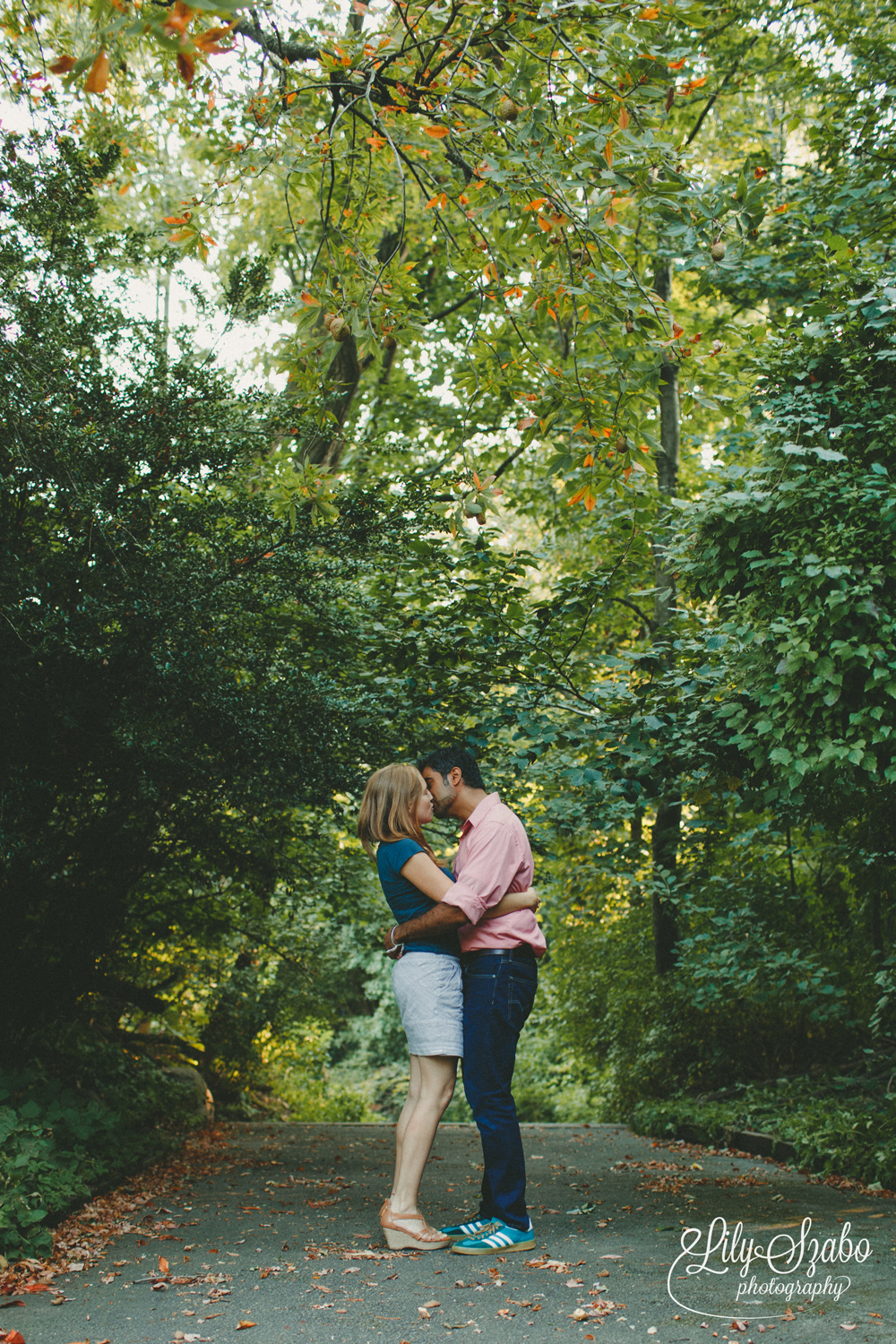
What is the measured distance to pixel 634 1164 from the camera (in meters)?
6.50

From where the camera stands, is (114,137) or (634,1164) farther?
(114,137)

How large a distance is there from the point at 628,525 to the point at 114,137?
20.0 ft

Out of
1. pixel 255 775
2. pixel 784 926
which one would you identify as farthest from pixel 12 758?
pixel 784 926

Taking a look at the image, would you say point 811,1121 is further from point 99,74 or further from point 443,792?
point 99,74

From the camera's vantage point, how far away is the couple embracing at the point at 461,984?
3.74m

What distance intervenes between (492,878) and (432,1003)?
0.58m

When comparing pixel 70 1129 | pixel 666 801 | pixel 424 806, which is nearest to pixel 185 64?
pixel 424 806

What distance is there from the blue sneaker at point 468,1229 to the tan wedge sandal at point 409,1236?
8 centimetres

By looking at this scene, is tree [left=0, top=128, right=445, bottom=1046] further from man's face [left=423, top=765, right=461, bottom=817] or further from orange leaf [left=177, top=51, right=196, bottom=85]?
orange leaf [left=177, top=51, right=196, bottom=85]

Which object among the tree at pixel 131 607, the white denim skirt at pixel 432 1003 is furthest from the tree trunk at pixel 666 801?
the white denim skirt at pixel 432 1003

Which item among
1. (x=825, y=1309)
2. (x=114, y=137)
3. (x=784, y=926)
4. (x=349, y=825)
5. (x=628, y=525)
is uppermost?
(x=114, y=137)

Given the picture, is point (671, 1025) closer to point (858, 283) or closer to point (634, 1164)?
point (634, 1164)

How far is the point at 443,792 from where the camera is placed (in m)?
4.18

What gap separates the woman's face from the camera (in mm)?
4031
